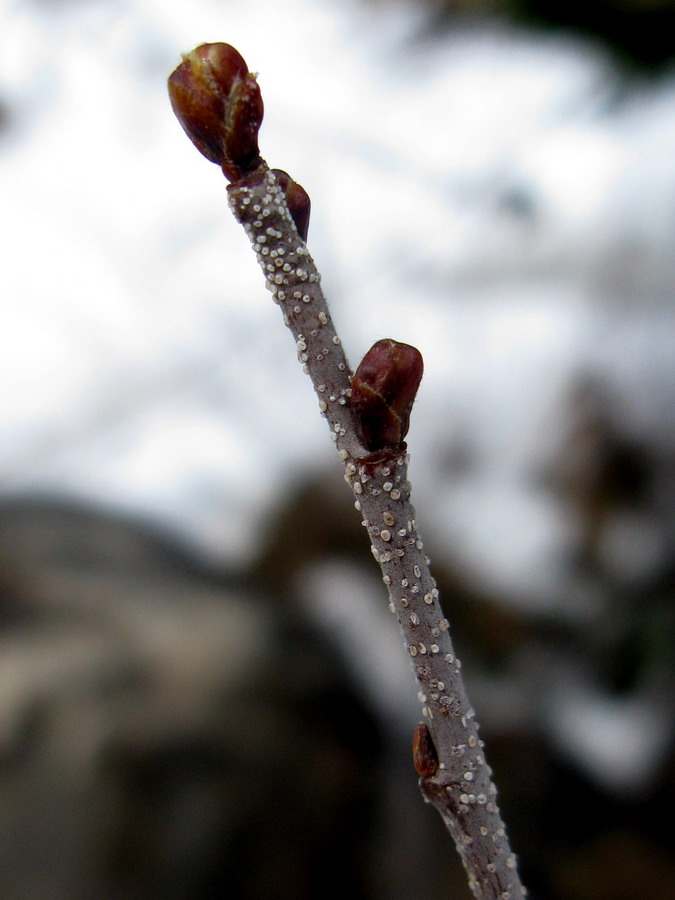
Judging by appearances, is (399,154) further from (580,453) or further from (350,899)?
(350,899)

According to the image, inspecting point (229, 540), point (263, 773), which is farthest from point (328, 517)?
point (263, 773)

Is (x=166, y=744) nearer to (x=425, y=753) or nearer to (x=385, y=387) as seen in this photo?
(x=425, y=753)

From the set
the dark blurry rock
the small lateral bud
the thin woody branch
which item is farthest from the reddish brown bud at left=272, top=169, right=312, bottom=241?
the dark blurry rock

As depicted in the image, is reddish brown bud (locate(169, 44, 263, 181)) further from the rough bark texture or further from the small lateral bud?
the small lateral bud

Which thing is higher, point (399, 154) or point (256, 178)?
point (399, 154)

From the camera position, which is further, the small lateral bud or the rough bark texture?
the small lateral bud

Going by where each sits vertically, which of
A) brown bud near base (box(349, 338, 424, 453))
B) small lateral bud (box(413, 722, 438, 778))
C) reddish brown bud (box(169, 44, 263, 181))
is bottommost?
small lateral bud (box(413, 722, 438, 778))

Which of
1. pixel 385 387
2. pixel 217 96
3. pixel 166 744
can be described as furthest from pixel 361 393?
pixel 166 744
